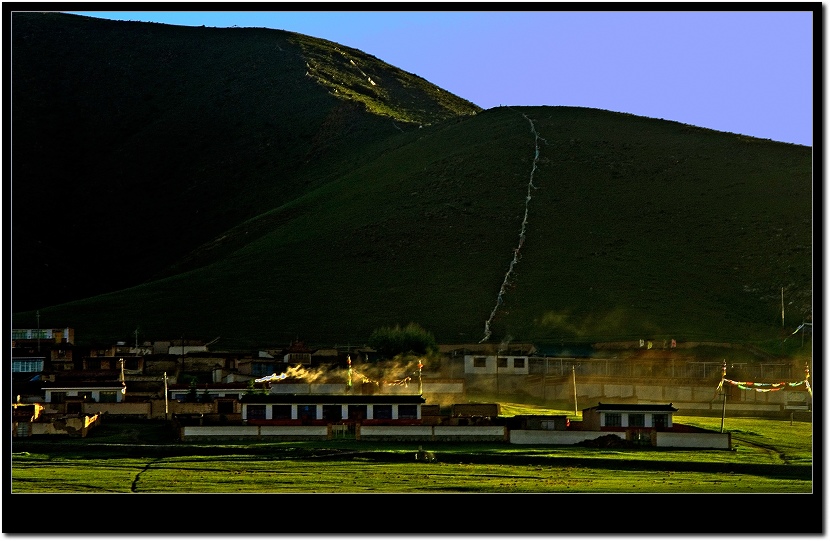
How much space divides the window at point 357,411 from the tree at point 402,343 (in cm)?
2909

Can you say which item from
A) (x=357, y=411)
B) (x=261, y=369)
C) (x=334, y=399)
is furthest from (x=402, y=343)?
(x=357, y=411)

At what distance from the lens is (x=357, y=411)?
7338cm

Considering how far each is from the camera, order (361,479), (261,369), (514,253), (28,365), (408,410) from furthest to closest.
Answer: (514,253)
(28,365)
(261,369)
(408,410)
(361,479)

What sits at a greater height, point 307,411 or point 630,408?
point 630,408

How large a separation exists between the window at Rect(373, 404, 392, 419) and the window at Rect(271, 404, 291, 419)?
4.24m

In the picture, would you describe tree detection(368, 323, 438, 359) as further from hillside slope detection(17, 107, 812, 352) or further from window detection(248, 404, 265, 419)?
window detection(248, 404, 265, 419)

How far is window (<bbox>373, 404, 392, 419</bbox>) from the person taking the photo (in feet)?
240

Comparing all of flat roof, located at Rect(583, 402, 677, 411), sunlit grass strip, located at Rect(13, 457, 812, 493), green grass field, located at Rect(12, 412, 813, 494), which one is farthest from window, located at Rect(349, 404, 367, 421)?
sunlit grass strip, located at Rect(13, 457, 812, 493)

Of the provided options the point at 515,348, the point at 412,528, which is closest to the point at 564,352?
the point at 515,348

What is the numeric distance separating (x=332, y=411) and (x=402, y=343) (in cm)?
3115

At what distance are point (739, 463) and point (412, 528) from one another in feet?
89.4

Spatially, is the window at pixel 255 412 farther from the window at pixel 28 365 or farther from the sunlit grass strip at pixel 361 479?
the window at pixel 28 365

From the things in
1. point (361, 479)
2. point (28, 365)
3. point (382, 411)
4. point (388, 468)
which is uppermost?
point (28, 365)

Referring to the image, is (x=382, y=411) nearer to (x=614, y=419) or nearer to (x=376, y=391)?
(x=614, y=419)
